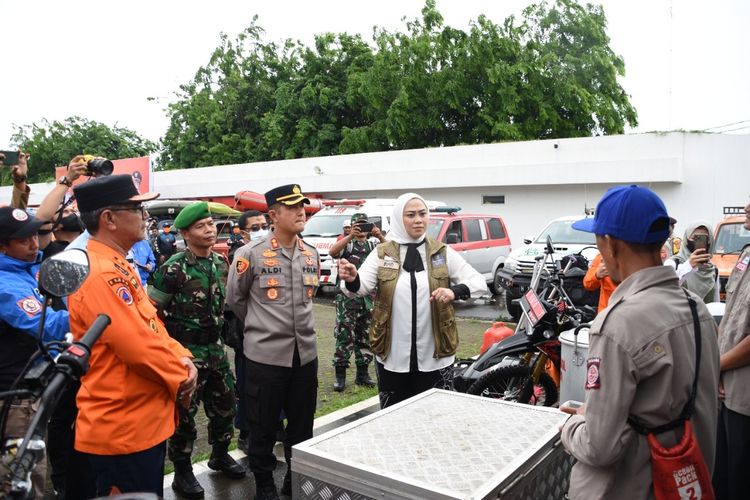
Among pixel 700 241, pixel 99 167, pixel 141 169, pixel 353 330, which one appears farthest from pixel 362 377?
pixel 141 169

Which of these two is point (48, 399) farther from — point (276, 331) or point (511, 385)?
point (511, 385)

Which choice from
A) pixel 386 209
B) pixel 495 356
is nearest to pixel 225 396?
pixel 495 356

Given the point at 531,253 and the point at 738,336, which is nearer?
the point at 738,336

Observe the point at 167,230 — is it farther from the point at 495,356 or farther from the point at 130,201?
the point at 130,201

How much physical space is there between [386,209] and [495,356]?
8.70 metres

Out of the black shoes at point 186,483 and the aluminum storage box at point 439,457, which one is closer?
the aluminum storage box at point 439,457

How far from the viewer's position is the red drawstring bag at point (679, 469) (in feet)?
5.49

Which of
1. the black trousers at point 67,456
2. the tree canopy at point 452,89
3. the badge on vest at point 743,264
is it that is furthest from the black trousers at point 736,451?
the tree canopy at point 452,89

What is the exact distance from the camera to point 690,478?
1697mm

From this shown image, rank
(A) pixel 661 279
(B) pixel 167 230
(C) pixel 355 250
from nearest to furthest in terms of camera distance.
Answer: (A) pixel 661 279 → (C) pixel 355 250 → (B) pixel 167 230

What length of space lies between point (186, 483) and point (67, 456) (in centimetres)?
79

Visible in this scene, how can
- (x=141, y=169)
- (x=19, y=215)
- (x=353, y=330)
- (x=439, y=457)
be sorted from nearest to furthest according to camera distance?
(x=439, y=457)
(x=19, y=215)
(x=353, y=330)
(x=141, y=169)

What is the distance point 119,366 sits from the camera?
2385mm

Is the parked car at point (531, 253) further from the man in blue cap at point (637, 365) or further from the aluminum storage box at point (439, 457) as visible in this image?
the man in blue cap at point (637, 365)
